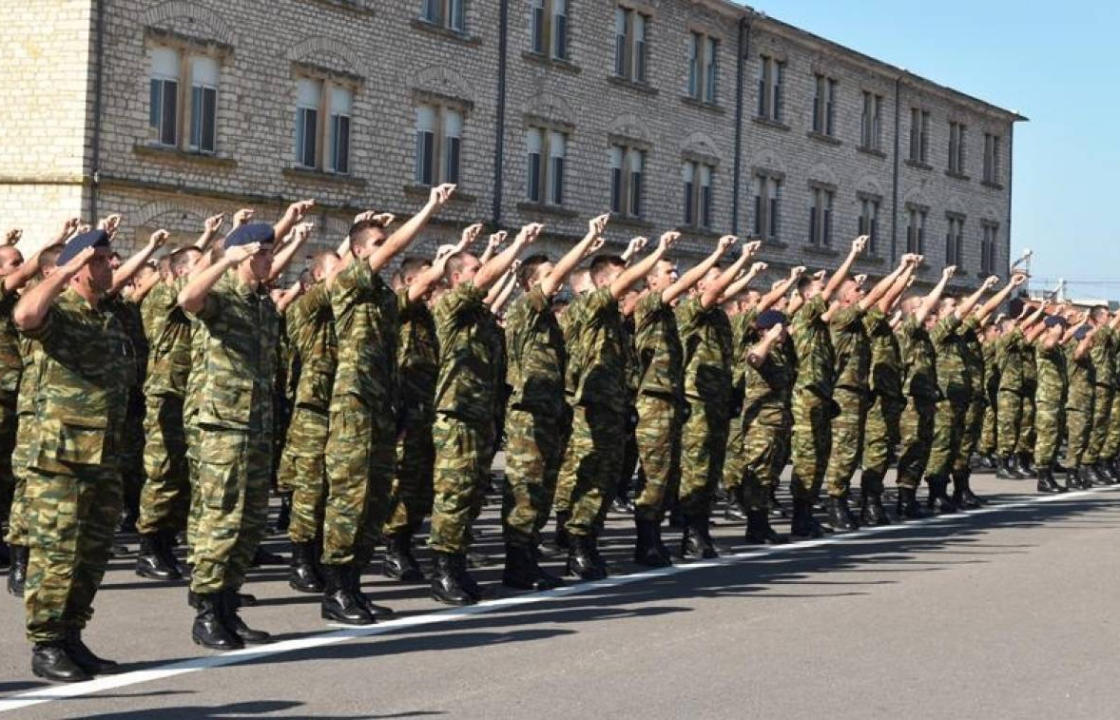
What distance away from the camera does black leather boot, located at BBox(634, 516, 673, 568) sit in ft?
41.8

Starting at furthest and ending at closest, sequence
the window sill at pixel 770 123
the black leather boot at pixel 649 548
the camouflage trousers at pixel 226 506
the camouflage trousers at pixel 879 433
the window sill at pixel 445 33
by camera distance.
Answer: the window sill at pixel 770 123 < the window sill at pixel 445 33 < the camouflage trousers at pixel 879 433 < the black leather boot at pixel 649 548 < the camouflage trousers at pixel 226 506

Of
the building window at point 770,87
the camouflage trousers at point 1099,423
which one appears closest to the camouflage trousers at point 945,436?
the camouflage trousers at point 1099,423

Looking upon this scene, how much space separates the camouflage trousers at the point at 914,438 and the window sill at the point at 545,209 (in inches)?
795

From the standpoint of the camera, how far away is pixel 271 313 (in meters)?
9.04

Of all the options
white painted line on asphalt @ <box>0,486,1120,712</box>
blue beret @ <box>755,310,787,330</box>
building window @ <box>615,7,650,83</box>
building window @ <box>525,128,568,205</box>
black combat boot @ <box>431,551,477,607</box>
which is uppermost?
building window @ <box>615,7,650,83</box>

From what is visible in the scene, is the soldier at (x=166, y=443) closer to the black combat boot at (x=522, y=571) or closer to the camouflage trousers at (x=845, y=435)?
the black combat boot at (x=522, y=571)

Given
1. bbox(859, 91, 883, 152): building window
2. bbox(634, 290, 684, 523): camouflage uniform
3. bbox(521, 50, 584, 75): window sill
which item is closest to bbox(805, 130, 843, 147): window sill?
bbox(859, 91, 883, 152): building window

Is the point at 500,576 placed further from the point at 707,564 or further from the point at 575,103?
the point at 575,103

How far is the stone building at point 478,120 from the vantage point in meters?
27.4

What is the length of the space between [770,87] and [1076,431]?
25589mm

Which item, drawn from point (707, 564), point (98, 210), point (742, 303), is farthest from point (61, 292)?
point (98, 210)

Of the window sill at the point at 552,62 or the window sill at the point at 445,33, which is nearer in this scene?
the window sill at the point at 445,33

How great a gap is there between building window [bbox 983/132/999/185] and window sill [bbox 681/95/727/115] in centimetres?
1861

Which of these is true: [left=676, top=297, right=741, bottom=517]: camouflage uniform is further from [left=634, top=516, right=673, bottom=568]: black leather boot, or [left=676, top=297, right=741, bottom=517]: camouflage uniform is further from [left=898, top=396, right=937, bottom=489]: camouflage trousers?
[left=898, top=396, right=937, bottom=489]: camouflage trousers
